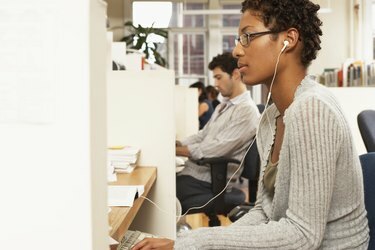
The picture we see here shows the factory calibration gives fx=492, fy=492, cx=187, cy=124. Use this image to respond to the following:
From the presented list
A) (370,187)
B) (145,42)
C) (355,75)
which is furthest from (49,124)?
(145,42)

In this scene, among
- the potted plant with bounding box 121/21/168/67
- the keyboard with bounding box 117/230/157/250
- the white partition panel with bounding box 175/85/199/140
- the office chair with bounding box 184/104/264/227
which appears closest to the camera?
the keyboard with bounding box 117/230/157/250

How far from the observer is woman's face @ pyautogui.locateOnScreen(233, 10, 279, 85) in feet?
3.84

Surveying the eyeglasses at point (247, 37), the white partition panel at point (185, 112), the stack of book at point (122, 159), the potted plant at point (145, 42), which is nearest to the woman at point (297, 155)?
the eyeglasses at point (247, 37)

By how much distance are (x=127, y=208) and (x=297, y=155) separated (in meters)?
0.50

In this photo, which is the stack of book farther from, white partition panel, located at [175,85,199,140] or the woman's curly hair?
white partition panel, located at [175,85,199,140]

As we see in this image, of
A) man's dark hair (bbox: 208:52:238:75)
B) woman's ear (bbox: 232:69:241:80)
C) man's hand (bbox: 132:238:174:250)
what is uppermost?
man's dark hair (bbox: 208:52:238:75)

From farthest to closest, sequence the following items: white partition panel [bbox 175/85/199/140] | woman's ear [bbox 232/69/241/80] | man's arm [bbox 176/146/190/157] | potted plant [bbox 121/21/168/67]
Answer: potted plant [bbox 121/21/168/67] < white partition panel [bbox 175/85/199/140] < woman's ear [bbox 232/69/241/80] < man's arm [bbox 176/146/190/157]

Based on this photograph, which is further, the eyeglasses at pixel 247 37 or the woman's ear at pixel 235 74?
the woman's ear at pixel 235 74

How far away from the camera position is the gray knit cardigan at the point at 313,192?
0.94m

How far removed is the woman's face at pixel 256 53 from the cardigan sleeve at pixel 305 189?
0.71ft

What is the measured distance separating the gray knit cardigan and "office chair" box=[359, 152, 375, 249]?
0.10ft

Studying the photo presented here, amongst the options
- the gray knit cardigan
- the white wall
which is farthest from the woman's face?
the white wall

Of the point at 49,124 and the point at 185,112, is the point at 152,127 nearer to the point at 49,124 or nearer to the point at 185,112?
the point at 49,124

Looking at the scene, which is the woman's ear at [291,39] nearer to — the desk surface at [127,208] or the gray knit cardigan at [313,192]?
the gray knit cardigan at [313,192]
